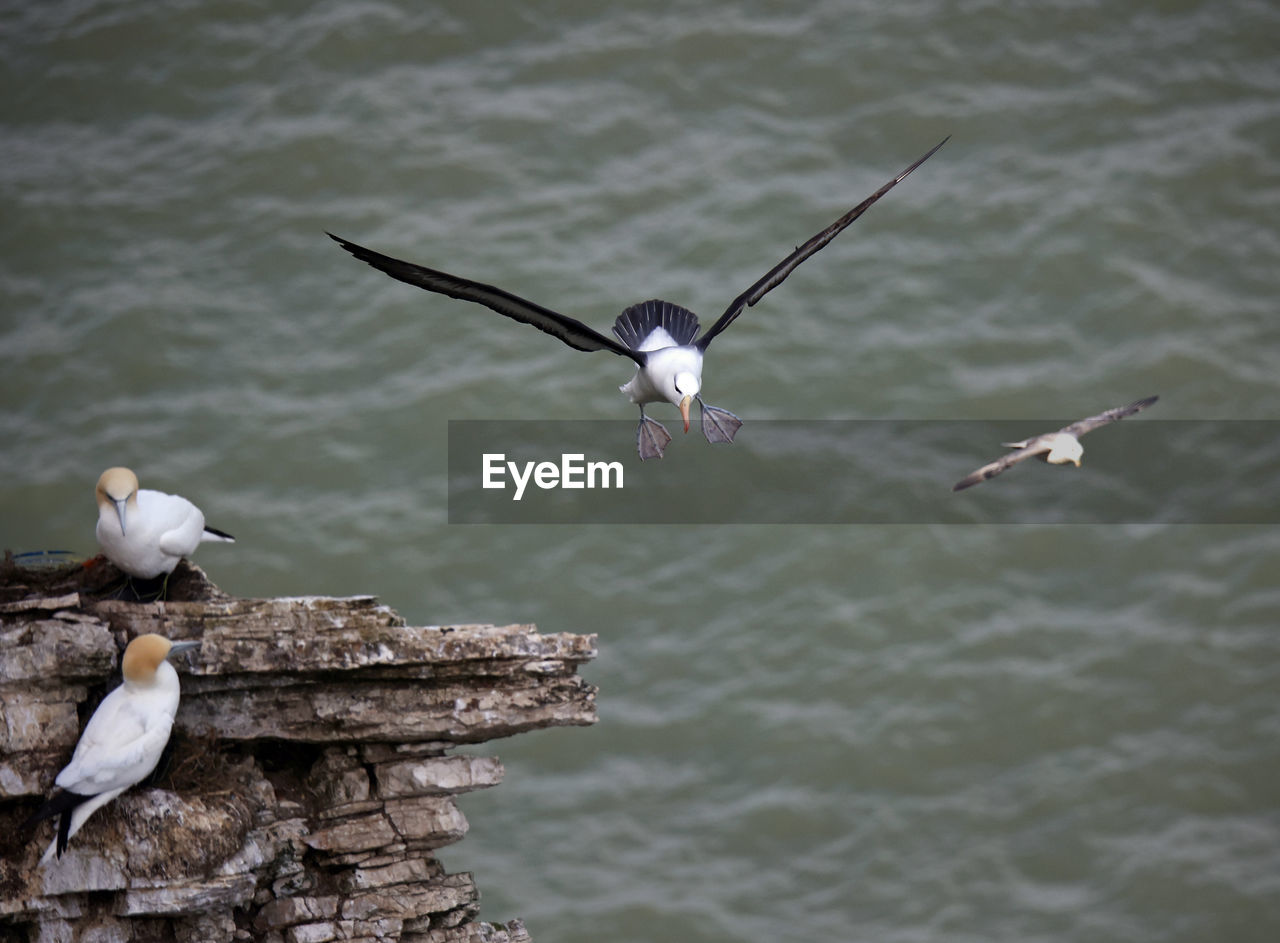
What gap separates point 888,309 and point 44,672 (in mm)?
16616

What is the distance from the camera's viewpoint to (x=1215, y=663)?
69.4 ft

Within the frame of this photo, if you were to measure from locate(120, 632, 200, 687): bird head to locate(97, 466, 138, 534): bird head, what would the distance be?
1.28 m

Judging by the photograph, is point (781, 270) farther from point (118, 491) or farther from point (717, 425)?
point (118, 491)

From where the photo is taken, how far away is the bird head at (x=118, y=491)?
34.0ft

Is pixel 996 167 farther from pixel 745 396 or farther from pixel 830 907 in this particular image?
pixel 830 907

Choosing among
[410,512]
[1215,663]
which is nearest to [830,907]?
[1215,663]

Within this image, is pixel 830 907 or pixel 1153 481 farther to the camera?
pixel 1153 481

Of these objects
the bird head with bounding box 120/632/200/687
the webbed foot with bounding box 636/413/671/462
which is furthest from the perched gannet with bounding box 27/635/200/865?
the webbed foot with bounding box 636/413/671/462

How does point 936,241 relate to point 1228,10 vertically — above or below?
below

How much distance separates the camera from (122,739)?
9297mm

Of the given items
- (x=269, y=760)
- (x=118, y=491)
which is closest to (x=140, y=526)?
(x=118, y=491)

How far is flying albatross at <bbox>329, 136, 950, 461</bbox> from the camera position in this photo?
29.9 ft

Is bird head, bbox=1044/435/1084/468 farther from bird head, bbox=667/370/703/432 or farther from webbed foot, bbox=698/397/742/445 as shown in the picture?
bird head, bbox=667/370/703/432

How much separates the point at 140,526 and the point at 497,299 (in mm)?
2972
